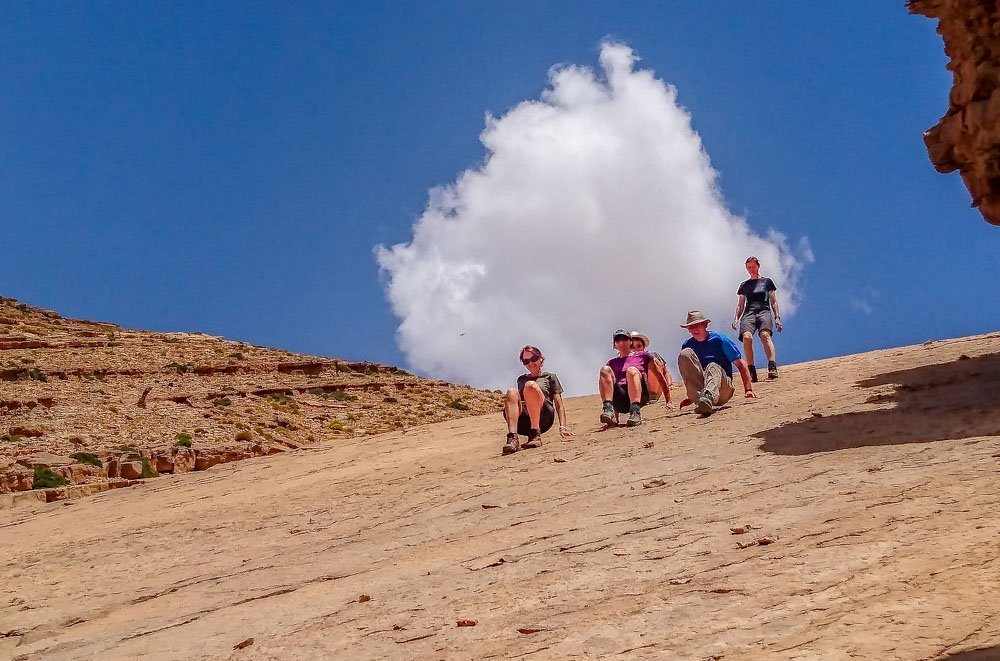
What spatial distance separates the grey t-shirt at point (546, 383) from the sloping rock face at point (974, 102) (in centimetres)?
520

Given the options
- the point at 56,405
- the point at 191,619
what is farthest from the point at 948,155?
the point at 56,405

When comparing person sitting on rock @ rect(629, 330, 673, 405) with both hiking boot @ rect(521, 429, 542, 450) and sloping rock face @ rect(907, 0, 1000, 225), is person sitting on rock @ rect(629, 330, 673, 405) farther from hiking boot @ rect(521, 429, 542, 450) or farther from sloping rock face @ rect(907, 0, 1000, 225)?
sloping rock face @ rect(907, 0, 1000, 225)

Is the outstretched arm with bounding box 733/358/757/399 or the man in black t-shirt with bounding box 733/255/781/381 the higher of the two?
the man in black t-shirt with bounding box 733/255/781/381

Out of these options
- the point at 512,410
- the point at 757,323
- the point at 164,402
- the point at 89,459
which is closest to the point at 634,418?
the point at 512,410

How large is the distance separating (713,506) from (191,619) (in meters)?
4.22

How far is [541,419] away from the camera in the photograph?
11117 millimetres

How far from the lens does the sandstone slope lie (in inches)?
170

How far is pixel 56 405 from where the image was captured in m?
31.7

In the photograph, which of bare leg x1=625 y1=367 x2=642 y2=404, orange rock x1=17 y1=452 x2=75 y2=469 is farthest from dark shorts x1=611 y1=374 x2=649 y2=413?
orange rock x1=17 y1=452 x2=75 y2=469

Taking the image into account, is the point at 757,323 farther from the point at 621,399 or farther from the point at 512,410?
the point at 512,410

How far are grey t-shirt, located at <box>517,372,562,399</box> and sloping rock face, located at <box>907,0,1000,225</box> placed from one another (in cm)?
520

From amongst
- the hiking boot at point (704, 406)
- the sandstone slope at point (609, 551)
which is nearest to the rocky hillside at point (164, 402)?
the sandstone slope at point (609, 551)

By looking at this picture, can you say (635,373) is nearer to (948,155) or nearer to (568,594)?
(948,155)

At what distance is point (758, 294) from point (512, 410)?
4346 millimetres
